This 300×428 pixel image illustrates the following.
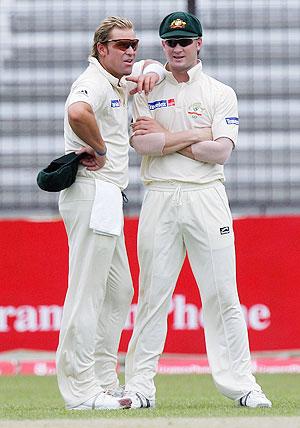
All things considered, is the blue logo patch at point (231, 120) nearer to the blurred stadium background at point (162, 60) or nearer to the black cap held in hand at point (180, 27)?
the black cap held in hand at point (180, 27)

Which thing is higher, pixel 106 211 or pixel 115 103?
pixel 115 103

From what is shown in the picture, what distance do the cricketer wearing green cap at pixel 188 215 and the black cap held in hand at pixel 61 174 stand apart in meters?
0.47

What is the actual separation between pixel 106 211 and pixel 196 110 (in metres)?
0.81

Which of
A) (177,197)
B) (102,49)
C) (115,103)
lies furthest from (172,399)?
(102,49)

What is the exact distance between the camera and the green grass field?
7.71 meters

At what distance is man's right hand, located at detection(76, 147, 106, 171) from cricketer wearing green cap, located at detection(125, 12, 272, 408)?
0.34 meters

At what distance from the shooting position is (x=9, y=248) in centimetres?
1238

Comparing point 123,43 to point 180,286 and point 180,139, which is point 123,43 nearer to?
point 180,139

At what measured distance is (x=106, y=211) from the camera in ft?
26.3

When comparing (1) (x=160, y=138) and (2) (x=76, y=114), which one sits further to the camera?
(1) (x=160, y=138)

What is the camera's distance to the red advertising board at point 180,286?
1219cm

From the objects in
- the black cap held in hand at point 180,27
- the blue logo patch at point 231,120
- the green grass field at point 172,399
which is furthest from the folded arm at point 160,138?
the green grass field at point 172,399

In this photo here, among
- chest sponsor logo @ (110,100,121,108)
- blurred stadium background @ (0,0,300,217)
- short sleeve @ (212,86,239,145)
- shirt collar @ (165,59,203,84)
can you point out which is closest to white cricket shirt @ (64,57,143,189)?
chest sponsor logo @ (110,100,121,108)

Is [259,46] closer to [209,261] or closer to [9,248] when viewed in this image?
[9,248]
